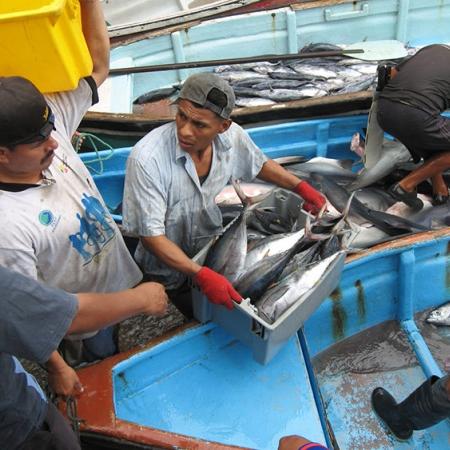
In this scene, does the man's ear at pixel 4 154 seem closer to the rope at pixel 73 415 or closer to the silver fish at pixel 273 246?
the rope at pixel 73 415

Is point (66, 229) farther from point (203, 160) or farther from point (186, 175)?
point (203, 160)

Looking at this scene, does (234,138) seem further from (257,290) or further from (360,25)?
(360,25)

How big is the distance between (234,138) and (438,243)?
165 cm

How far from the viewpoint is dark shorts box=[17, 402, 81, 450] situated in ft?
5.57

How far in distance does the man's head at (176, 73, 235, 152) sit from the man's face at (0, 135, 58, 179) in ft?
2.16

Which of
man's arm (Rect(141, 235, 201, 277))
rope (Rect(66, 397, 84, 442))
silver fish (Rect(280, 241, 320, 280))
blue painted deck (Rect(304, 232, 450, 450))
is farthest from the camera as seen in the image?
blue painted deck (Rect(304, 232, 450, 450))

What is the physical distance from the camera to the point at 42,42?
231 cm

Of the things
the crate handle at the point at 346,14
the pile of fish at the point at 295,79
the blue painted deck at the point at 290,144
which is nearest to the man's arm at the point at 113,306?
the blue painted deck at the point at 290,144

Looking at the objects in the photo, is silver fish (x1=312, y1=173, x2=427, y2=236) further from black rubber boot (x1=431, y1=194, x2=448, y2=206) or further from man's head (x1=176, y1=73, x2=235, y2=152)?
man's head (x1=176, y1=73, x2=235, y2=152)

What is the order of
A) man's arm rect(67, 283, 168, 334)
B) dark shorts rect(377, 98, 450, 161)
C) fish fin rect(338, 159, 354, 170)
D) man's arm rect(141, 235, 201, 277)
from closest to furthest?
1. man's arm rect(67, 283, 168, 334)
2. man's arm rect(141, 235, 201, 277)
3. dark shorts rect(377, 98, 450, 161)
4. fish fin rect(338, 159, 354, 170)

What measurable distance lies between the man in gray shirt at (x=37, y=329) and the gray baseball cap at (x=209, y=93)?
0.90 metres

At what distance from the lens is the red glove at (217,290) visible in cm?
226

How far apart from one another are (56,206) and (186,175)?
0.70 metres

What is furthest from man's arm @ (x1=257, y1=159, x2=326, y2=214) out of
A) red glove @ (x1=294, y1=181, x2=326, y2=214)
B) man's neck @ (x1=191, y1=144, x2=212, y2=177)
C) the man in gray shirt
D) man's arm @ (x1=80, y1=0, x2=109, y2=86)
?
the man in gray shirt
